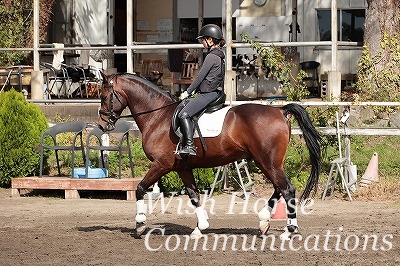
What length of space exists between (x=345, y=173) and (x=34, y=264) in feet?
24.4

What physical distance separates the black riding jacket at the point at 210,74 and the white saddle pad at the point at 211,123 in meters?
0.34

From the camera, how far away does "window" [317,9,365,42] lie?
25359mm

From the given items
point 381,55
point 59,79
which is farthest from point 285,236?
point 59,79

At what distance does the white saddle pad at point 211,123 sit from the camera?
41.1ft

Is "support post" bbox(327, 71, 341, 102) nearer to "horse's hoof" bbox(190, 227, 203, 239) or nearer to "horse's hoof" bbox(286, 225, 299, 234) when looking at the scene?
"horse's hoof" bbox(286, 225, 299, 234)

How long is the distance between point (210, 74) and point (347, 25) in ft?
45.4

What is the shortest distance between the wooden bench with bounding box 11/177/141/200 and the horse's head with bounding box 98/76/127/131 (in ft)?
11.5

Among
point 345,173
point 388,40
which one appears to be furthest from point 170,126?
point 388,40

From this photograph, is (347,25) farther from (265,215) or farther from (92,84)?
(265,215)

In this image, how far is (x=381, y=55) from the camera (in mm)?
19797

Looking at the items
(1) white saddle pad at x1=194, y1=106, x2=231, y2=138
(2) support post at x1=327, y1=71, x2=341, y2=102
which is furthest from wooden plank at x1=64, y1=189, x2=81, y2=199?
(2) support post at x1=327, y1=71, x2=341, y2=102

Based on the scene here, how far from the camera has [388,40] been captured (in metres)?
19.8

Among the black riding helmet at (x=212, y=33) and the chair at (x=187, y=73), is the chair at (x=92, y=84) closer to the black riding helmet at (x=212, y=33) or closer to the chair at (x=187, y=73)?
the chair at (x=187, y=73)

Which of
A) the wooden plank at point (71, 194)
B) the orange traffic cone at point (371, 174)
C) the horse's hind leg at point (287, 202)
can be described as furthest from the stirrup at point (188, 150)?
the orange traffic cone at point (371, 174)
